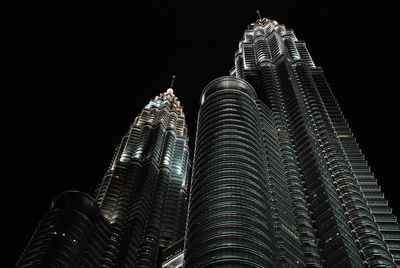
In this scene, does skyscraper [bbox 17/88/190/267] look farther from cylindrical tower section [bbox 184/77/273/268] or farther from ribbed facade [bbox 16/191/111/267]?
cylindrical tower section [bbox 184/77/273/268]

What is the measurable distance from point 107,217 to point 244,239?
62.8 m

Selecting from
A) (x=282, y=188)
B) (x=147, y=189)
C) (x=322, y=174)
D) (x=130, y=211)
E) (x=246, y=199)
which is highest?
(x=147, y=189)

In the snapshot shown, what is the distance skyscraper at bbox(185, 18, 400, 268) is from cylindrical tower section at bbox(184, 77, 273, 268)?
22 centimetres

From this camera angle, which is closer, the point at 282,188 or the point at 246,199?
the point at 246,199

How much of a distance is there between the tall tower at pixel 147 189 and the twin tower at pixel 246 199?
1.35 ft

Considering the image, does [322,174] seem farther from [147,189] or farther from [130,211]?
[130,211]

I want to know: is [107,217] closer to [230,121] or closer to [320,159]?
[230,121]

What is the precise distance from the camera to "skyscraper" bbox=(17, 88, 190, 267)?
94.6m

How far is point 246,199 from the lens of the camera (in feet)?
259

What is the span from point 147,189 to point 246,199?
56680 mm

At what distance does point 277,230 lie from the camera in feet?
271

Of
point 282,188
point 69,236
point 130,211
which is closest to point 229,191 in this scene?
point 282,188

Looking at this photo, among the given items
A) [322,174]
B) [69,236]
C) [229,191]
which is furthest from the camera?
[322,174]

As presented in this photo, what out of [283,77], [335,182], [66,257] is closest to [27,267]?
[66,257]
